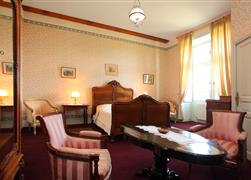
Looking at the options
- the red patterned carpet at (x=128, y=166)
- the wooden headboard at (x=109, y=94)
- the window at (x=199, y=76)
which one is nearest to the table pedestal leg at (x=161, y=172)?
the red patterned carpet at (x=128, y=166)

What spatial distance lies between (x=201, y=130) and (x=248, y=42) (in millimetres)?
1552

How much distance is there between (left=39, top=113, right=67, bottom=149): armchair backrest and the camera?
1747 mm

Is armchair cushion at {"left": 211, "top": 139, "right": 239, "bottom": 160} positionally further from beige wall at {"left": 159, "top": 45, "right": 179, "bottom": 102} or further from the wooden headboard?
beige wall at {"left": 159, "top": 45, "right": 179, "bottom": 102}

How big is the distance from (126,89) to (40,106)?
2736 millimetres

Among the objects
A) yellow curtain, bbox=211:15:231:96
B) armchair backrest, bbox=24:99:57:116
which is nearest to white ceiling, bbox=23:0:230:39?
yellow curtain, bbox=211:15:231:96

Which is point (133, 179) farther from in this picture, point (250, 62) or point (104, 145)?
point (250, 62)

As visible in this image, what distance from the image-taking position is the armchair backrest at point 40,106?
183 inches

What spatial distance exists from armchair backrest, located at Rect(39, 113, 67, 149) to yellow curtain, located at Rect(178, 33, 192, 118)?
194 inches

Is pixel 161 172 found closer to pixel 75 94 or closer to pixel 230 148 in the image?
pixel 230 148

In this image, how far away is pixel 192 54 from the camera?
20.5ft

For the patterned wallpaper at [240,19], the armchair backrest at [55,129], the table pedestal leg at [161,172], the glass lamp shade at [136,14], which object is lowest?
the table pedestal leg at [161,172]

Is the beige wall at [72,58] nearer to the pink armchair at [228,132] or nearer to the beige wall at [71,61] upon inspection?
the beige wall at [71,61]

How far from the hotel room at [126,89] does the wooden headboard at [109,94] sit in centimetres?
3

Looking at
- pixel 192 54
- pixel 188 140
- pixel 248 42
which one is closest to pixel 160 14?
pixel 192 54
